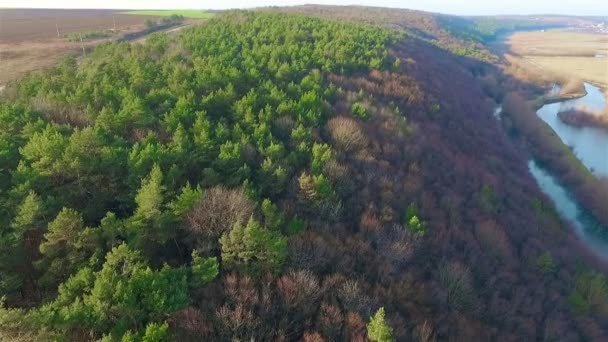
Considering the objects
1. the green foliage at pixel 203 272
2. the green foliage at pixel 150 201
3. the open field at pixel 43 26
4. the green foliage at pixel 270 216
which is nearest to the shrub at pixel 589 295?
the green foliage at pixel 270 216

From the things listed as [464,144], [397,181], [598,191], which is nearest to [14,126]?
[397,181]

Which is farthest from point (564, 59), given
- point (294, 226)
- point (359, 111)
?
point (294, 226)

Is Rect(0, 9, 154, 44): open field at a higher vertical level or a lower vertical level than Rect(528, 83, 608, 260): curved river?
higher

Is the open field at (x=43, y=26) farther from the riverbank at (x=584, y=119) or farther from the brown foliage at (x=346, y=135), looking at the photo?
the riverbank at (x=584, y=119)

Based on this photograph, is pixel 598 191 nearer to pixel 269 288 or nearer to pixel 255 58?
pixel 255 58

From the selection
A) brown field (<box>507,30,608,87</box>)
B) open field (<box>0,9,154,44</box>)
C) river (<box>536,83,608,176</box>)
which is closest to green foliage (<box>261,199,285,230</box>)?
river (<box>536,83,608,176</box>)

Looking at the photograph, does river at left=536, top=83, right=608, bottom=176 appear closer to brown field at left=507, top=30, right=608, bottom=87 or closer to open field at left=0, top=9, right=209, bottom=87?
brown field at left=507, top=30, right=608, bottom=87

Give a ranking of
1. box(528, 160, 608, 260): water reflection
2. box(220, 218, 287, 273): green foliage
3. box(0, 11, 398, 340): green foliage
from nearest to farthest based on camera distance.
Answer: box(0, 11, 398, 340): green foliage < box(220, 218, 287, 273): green foliage < box(528, 160, 608, 260): water reflection
